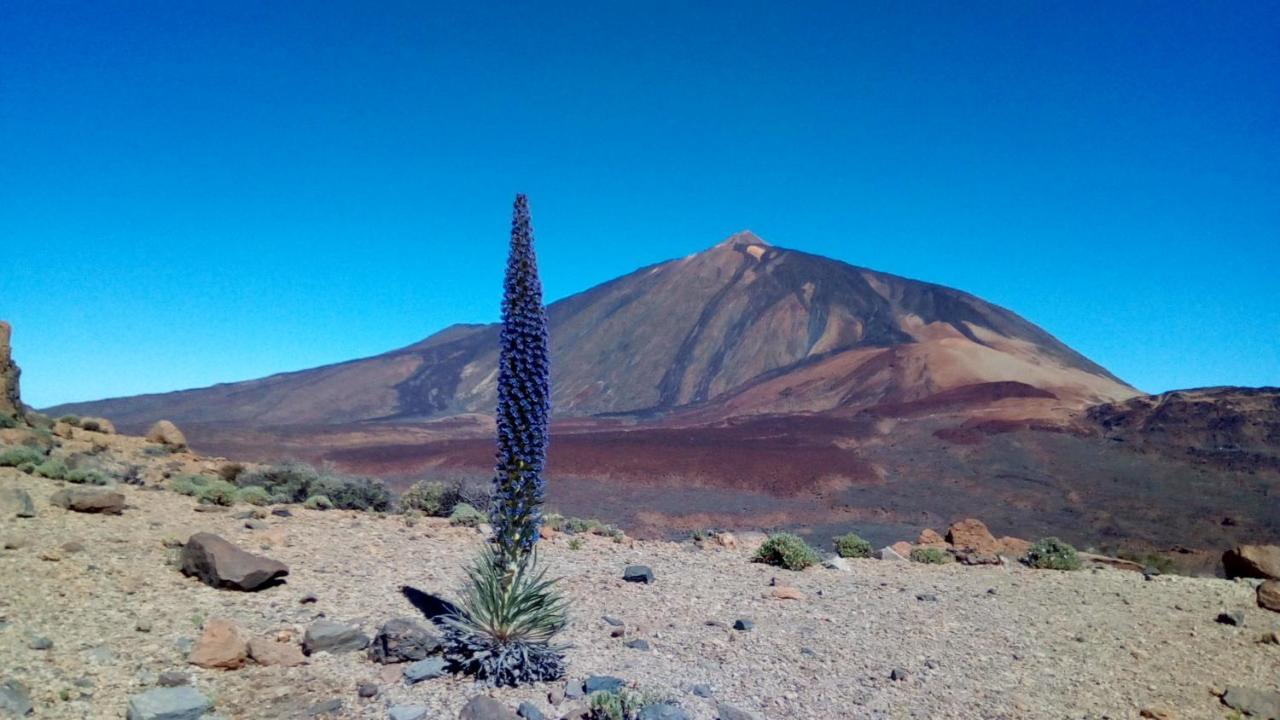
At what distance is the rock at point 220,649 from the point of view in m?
5.16

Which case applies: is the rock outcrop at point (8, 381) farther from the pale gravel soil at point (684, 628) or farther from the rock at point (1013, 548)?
the rock at point (1013, 548)

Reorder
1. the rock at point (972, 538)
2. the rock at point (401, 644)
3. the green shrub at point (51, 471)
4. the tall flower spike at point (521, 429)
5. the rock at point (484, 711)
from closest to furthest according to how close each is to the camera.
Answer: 1. the rock at point (484, 711)
2. the tall flower spike at point (521, 429)
3. the rock at point (401, 644)
4. the green shrub at point (51, 471)
5. the rock at point (972, 538)

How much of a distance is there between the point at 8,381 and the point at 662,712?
1462 cm

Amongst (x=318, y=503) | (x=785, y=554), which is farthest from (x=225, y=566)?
(x=785, y=554)

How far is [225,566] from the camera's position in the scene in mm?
6547

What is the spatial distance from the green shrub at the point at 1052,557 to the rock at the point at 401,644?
9379mm

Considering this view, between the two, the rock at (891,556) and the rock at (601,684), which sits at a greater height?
the rock at (601,684)

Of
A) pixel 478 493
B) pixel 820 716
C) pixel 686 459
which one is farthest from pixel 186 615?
pixel 686 459

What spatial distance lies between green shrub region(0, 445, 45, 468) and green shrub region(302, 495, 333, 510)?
10.7 ft

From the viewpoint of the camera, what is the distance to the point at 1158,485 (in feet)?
107

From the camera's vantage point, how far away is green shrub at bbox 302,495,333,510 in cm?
1107

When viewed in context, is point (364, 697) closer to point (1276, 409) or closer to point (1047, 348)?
point (1276, 409)

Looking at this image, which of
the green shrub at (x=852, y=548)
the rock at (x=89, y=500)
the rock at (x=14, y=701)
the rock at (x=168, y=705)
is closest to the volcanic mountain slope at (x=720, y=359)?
the green shrub at (x=852, y=548)

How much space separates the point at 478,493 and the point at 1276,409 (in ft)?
160
